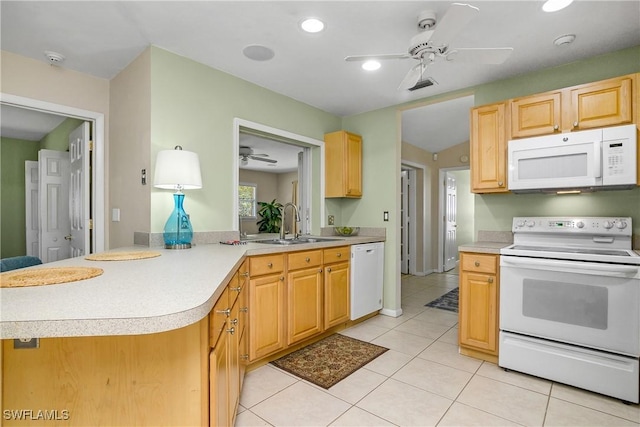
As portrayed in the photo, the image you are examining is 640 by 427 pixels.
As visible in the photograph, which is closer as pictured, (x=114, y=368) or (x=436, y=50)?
(x=114, y=368)

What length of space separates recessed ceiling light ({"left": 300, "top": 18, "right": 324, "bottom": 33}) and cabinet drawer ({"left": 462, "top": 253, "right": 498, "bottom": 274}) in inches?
79.4

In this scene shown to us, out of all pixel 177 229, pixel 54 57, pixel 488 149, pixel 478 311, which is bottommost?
pixel 478 311

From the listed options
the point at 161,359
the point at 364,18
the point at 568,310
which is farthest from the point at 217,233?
the point at 568,310

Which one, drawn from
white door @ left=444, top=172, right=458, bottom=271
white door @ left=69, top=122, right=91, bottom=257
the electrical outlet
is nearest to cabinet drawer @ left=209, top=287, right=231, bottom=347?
the electrical outlet

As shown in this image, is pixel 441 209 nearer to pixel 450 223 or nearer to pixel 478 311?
pixel 450 223

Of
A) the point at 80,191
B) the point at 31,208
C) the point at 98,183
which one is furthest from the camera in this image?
the point at 31,208

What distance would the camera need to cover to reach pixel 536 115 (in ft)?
8.15

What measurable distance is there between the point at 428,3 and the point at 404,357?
2499 millimetres

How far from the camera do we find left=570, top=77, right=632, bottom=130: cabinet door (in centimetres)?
215

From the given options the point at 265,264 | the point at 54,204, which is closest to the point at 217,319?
the point at 265,264

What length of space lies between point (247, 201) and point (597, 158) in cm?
306

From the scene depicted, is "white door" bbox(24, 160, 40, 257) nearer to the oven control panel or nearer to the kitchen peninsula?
the kitchen peninsula

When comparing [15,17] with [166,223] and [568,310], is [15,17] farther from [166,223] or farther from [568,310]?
[568,310]

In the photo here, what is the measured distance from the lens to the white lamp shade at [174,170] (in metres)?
2.08
